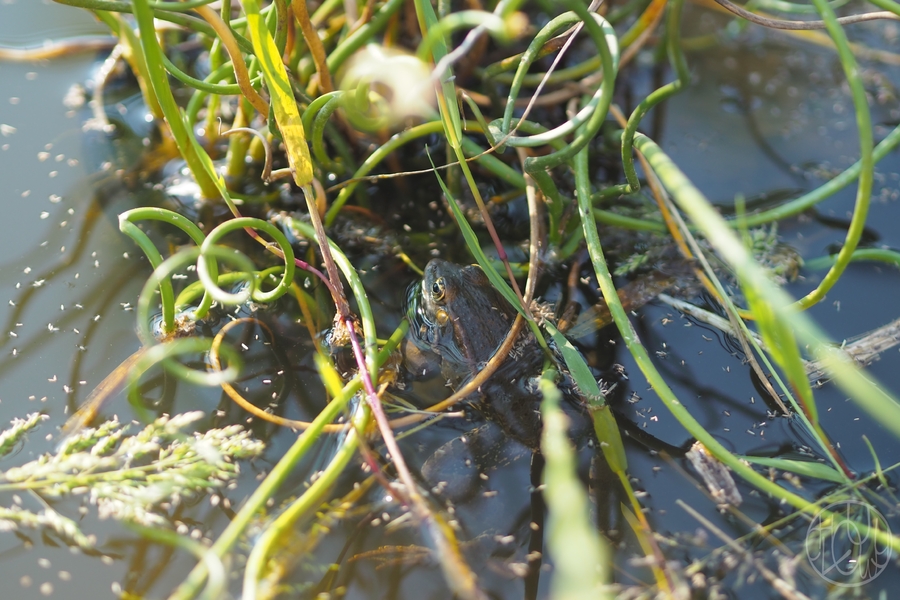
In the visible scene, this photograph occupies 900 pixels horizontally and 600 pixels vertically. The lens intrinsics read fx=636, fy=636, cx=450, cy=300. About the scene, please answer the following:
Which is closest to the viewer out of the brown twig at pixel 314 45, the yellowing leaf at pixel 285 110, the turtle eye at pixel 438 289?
the yellowing leaf at pixel 285 110

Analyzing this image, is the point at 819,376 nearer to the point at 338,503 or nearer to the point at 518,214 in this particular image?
the point at 518,214

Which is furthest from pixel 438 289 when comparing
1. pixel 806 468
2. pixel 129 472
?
pixel 806 468

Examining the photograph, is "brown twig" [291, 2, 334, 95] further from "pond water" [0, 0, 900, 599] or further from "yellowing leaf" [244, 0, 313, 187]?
"pond water" [0, 0, 900, 599]
